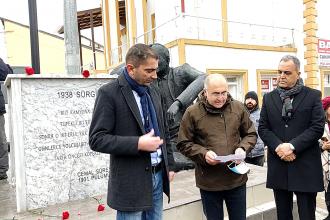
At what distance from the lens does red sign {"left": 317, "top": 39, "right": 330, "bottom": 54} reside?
1353 cm

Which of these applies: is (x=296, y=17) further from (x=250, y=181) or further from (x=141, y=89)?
(x=141, y=89)

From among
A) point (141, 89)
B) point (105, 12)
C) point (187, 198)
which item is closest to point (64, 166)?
point (187, 198)

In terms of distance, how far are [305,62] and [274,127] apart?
11.8m

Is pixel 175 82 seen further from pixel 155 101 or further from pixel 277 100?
pixel 155 101

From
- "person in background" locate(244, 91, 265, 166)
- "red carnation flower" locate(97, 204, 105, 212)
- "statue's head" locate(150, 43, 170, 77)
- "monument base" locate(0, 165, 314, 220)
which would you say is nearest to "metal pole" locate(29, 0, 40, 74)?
"statue's head" locate(150, 43, 170, 77)

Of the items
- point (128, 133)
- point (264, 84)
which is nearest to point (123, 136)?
point (128, 133)

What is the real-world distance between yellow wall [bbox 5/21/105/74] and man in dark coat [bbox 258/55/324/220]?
24.6 meters

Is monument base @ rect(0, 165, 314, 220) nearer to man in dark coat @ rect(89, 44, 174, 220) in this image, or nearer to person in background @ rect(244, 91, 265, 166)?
person in background @ rect(244, 91, 265, 166)

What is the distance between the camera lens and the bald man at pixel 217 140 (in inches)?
98.7

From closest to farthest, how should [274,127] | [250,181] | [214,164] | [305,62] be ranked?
1. [214,164]
2. [274,127]
3. [250,181]
4. [305,62]

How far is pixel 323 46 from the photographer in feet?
45.0

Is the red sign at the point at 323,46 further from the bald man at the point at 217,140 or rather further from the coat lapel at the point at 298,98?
the bald man at the point at 217,140

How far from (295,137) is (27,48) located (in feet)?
89.0

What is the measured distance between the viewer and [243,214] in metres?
2.63
